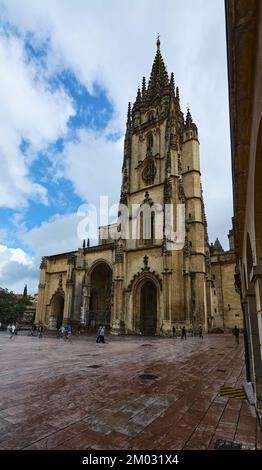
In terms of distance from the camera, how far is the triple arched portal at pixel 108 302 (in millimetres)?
26938

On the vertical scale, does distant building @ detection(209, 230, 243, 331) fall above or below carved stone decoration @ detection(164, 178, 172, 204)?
below

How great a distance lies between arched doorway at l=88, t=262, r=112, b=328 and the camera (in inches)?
1291

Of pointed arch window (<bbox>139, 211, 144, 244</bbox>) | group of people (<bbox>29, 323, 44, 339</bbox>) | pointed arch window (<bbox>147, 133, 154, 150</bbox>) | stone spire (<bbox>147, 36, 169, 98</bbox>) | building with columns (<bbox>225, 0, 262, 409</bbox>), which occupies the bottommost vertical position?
group of people (<bbox>29, 323, 44, 339</bbox>)

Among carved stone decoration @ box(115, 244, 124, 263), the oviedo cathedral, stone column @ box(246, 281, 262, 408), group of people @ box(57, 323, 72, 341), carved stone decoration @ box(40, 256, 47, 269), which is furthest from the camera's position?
carved stone decoration @ box(40, 256, 47, 269)

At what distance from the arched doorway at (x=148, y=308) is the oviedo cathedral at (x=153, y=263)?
10 centimetres

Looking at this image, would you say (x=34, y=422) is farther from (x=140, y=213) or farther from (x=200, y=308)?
(x=140, y=213)

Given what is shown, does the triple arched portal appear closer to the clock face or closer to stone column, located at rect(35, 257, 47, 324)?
→ stone column, located at rect(35, 257, 47, 324)

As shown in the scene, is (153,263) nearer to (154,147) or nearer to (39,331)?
(39,331)

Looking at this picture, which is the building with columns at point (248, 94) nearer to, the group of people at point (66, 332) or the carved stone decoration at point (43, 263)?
the group of people at point (66, 332)

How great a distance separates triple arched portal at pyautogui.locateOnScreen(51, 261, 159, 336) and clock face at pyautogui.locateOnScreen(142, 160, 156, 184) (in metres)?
11.2

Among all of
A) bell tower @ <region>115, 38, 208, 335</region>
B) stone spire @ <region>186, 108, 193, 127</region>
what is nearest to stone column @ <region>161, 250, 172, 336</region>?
bell tower @ <region>115, 38, 208, 335</region>
